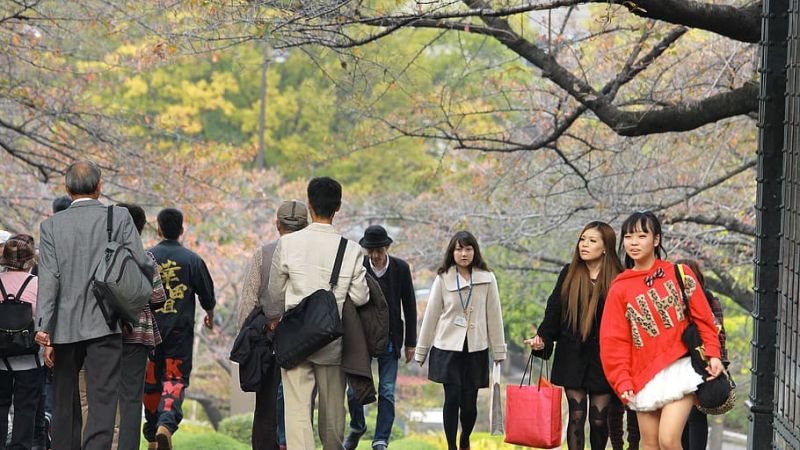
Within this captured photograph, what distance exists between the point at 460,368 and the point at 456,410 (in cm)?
35

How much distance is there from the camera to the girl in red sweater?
6.35m

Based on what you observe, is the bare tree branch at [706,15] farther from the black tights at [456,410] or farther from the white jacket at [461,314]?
the black tights at [456,410]

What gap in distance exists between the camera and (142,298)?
6.94 m

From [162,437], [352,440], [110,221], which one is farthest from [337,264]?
[352,440]

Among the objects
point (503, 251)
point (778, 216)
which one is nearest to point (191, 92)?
point (503, 251)

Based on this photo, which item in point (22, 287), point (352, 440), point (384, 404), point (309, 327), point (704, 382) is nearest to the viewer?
point (704, 382)

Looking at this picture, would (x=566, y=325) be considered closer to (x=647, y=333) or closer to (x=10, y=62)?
(x=647, y=333)

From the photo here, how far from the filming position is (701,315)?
640 centimetres

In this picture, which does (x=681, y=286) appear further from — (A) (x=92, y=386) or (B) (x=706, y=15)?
(A) (x=92, y=386)

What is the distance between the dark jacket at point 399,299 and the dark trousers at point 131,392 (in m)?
2.63

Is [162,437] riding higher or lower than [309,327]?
lower

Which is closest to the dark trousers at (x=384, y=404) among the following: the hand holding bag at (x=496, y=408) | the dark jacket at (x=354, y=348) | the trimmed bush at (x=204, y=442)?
the hand holding bag at (x=496, y=408)

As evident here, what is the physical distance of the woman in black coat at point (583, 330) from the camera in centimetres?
781

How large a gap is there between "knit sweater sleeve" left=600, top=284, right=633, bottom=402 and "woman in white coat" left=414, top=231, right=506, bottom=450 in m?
2.60
